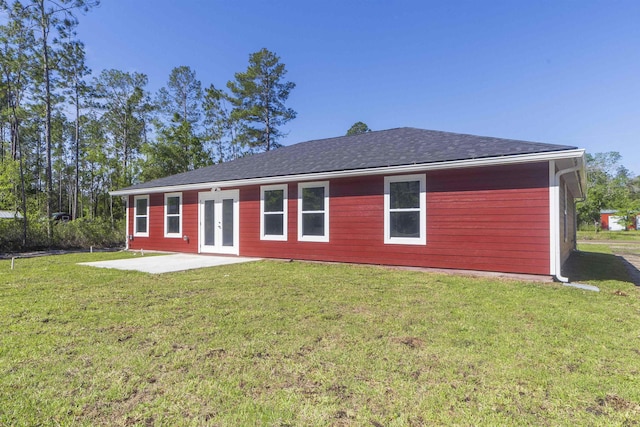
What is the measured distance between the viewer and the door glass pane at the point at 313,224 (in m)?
8.34

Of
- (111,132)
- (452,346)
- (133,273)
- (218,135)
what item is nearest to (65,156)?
(111,132)

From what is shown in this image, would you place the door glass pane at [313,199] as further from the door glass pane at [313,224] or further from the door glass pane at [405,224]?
the door glass pane at [405,224]

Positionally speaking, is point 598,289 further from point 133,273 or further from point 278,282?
point 133,273

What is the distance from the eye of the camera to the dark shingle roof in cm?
653

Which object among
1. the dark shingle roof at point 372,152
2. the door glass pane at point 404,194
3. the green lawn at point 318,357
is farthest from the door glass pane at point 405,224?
the green lawn at point 318,357

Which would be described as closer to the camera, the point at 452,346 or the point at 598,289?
the point at 452,346

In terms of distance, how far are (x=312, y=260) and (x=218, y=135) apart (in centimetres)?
2090

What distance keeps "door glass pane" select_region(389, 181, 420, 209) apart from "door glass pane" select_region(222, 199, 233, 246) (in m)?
5.13

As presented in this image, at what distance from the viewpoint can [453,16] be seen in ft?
36.2

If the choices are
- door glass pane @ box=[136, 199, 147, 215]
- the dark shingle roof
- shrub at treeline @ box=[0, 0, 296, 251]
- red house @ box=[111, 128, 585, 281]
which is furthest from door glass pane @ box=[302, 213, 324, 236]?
shrub at treeline @ box=[0, 0, 296, 251]

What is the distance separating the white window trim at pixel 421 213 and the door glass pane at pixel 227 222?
4.98 metres

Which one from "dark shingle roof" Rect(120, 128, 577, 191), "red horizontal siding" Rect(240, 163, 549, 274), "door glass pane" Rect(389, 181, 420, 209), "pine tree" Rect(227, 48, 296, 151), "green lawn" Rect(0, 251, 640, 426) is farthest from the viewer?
"pine tree" Rect(227, 48, 296, 151)

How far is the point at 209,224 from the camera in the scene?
10.4 metres

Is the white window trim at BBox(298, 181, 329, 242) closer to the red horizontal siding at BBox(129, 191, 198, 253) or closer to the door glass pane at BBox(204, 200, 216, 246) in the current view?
the door glass pane at BBox(204, 200, 216, 246)
